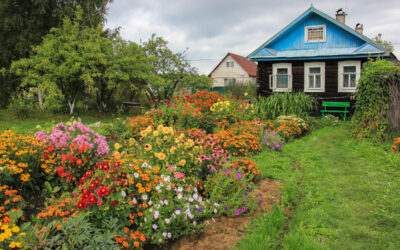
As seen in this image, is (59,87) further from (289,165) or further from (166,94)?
(289,165)

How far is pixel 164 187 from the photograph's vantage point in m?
3.45

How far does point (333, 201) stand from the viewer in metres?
4.43

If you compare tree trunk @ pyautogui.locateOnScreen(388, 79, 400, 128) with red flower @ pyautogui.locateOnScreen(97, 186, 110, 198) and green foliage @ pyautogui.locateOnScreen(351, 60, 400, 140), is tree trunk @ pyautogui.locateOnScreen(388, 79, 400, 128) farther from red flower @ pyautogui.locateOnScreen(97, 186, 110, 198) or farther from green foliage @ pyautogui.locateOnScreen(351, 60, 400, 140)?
red flower @ pyautogui.locateOnScreen(97, 186, 110, 198)

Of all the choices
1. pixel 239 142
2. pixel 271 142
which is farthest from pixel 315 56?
pixel 239 142

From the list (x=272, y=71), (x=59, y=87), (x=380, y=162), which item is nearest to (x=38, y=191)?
(x=380, y=162)

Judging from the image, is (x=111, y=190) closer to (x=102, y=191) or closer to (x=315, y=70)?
(x=102, y=191)

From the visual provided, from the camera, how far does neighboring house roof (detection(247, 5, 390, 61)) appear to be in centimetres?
1364

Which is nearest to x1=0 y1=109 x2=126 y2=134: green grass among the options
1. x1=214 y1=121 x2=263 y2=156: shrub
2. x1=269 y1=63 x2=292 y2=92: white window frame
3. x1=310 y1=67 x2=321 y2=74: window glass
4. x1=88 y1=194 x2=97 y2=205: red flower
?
x1=269 y1=63 x2=292 y2=92: white window frame

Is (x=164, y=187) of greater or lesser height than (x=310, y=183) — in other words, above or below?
above

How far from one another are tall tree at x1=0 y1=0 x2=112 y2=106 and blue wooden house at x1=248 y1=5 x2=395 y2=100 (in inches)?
424

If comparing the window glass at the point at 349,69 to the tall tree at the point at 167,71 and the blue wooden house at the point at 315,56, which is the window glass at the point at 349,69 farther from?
the tall tree at the point at 167,71

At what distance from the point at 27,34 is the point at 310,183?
1748cm

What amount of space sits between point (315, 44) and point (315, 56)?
1186mm

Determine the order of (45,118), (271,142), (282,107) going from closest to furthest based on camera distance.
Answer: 1. (271,142)
2. (282,107)
3. (45,118)
